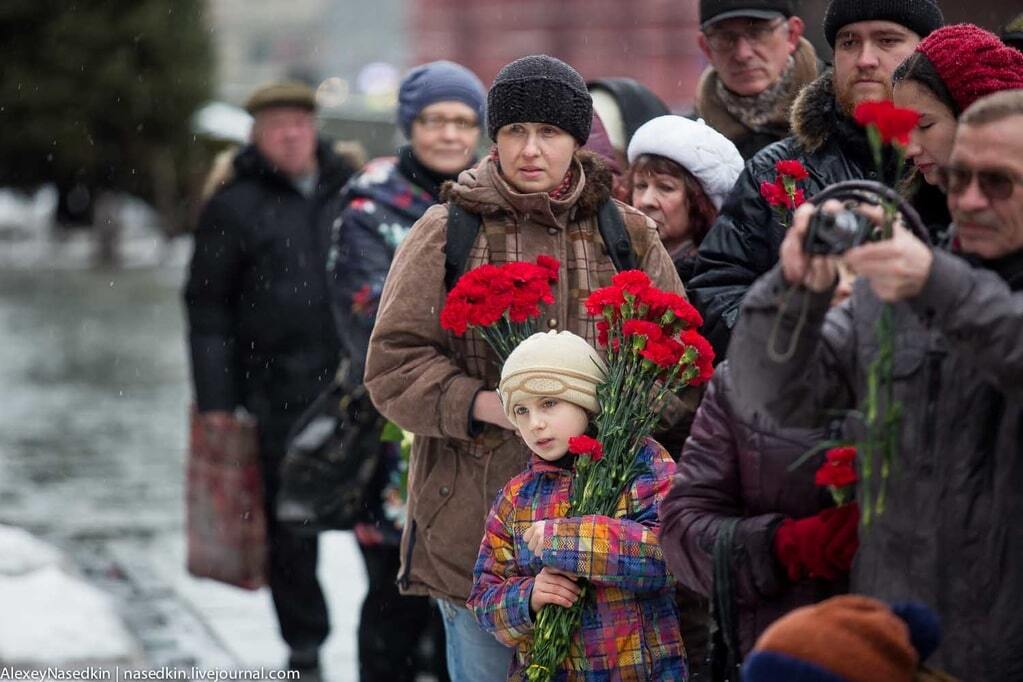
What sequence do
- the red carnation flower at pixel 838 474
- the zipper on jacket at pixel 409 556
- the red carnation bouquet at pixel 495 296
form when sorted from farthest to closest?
the zipper on jacket at pixel 409 556 → the red carnation bouquet at pixel 495 296 → the red carnation flower at pixel 838 474

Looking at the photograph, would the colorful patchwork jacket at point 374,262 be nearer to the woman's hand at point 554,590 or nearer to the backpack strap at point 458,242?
the backpack strap at point 458,242

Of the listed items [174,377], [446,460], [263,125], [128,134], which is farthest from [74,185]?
[446,460]

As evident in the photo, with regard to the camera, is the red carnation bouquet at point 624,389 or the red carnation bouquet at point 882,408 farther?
the red carnation bouquet at point 624,389

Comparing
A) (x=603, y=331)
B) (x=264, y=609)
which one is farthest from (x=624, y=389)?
(x=264, y=609)

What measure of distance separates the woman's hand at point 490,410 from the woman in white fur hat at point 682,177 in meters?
0.78

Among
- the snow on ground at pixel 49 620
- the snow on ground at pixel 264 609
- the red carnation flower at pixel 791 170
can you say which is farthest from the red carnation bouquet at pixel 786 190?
the snow on ground at pixel 264 609

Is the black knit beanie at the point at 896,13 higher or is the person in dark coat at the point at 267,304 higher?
the black knit beanie at the point at 896,13

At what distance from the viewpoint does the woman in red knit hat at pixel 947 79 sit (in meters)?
3.77

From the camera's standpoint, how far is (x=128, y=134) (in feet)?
123

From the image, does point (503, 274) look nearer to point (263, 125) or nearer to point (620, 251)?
point (620, 251)

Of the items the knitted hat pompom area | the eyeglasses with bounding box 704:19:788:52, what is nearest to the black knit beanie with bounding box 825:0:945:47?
the eyeglasses with bounding box 704:19:788:52

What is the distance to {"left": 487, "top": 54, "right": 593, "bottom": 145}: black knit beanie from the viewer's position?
4.73m

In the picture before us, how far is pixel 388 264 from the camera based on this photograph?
6301 mm

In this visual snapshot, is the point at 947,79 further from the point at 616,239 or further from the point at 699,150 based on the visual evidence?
the point at 699,150
